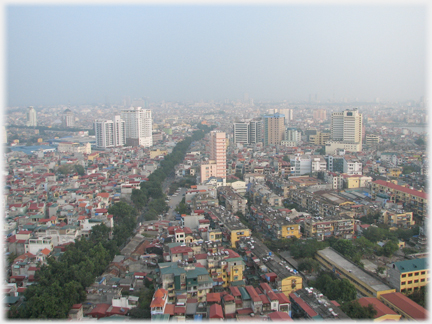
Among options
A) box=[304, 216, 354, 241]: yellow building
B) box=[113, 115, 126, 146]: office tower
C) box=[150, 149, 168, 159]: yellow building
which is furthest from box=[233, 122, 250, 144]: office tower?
box=[304, 216, 354, 241]: yellow building

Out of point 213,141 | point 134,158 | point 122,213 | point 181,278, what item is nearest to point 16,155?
point 134,158

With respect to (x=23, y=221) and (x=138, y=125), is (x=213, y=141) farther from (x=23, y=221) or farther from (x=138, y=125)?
(x=138, y=125)

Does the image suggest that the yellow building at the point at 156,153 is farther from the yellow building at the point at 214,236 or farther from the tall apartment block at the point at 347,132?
the yellow building at the point at 214,236

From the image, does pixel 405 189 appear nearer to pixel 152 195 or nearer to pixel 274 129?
pixel 152 195

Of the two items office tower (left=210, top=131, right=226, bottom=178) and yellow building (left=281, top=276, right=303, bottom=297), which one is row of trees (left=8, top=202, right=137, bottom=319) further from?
office tower (left=210, top=131, right=226, bottom=178)

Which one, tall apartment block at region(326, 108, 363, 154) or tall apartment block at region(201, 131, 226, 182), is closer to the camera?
tall apartment block at region(201, 131, 226, 182)

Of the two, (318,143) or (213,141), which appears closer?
(213,141)

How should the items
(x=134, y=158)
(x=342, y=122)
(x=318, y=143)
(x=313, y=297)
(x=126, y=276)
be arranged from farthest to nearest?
(x=318, y=143)
(x=342, y=122)
(x=134, y=158)
(x=126, y=276)
(x=313, y=297)
